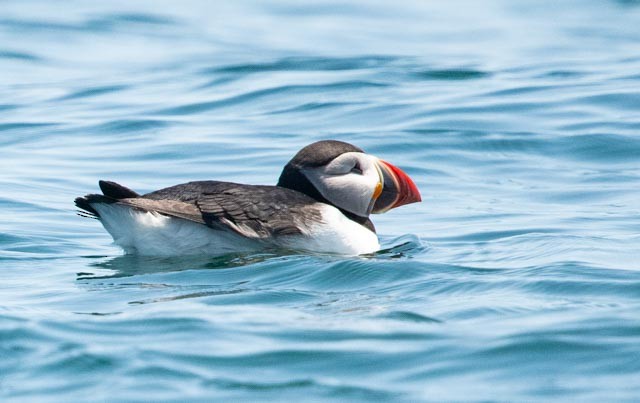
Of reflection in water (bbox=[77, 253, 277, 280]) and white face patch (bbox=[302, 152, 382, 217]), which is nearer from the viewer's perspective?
reflection in water (bbox=[77, 253, 277, 280])

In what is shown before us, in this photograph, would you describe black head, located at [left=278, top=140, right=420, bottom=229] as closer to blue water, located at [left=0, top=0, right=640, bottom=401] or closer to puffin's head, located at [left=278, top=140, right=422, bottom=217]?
puffin's head, located at [left=278, top=140, right=422, bottom=217]

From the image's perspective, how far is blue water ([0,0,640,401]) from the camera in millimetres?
4852

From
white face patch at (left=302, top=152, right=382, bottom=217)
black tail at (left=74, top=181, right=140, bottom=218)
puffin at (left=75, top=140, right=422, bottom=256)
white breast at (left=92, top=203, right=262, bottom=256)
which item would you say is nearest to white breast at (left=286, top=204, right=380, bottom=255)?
puffin at (left=75, top=140, right=422, bottom=256)

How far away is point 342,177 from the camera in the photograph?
7.67 meters

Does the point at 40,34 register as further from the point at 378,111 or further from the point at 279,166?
the point at 279,166

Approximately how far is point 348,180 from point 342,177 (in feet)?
0.14

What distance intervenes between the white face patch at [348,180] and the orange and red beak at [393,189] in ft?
0.21

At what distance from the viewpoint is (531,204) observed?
955cm

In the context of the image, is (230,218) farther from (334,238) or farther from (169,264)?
(334,238)

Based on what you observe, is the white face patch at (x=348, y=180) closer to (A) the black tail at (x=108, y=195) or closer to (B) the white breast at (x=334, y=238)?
(B) the white breast at (x=334, y=238)

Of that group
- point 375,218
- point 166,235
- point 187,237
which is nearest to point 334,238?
point 187,237

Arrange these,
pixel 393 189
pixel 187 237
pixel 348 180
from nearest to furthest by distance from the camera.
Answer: pixel 187 237
pixel 348 180
pixel 393 189

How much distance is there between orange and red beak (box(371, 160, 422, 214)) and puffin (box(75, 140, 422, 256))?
10.6 inches

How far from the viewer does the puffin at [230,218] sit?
6984 millimetres
